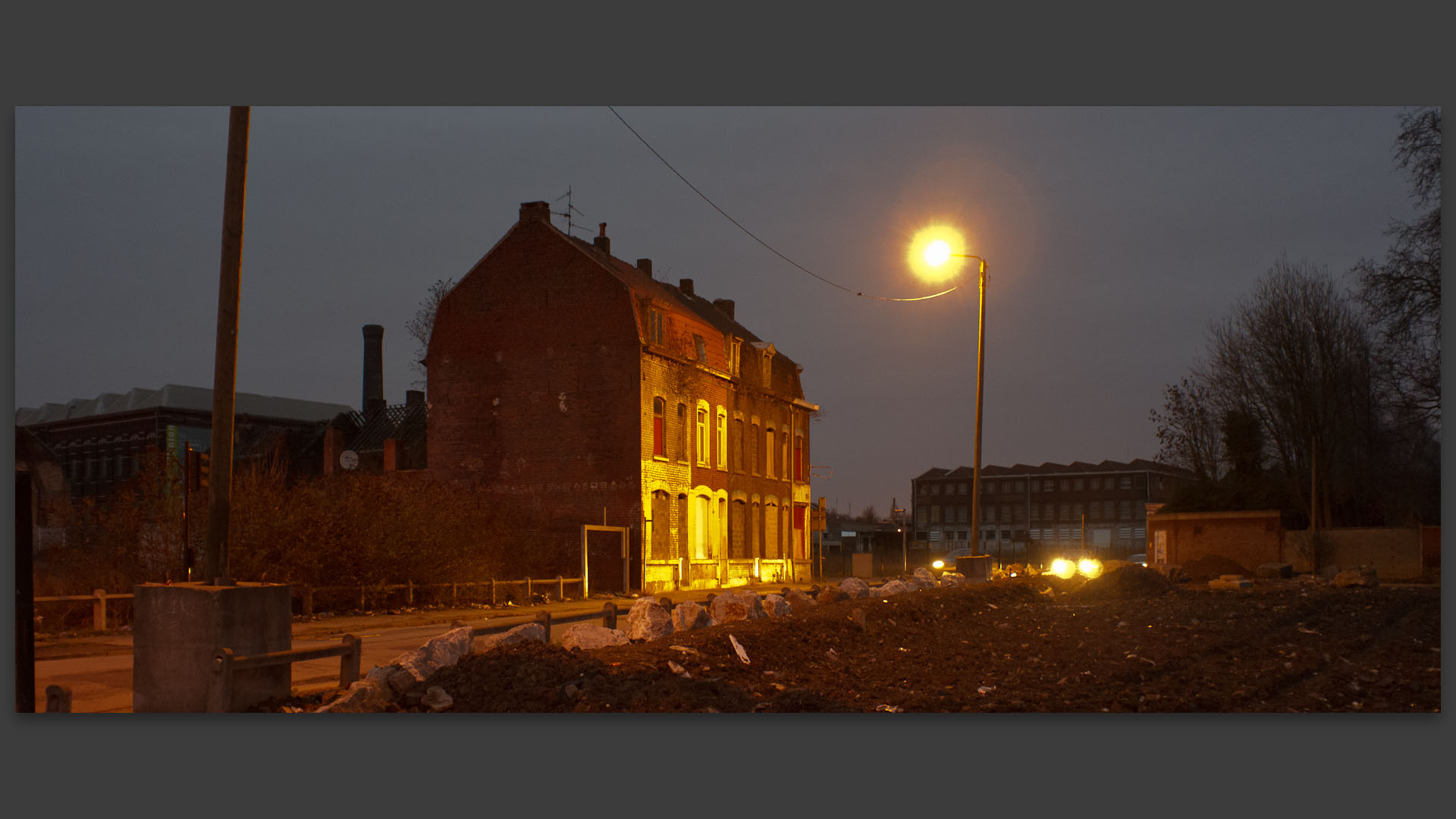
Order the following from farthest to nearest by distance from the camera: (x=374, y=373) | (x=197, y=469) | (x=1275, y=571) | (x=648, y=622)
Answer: (x=374, y=373) → (x=1275, y=571) → (x=648, y=622) → (x=197, y=469)

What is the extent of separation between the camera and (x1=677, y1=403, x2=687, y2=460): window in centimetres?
3319

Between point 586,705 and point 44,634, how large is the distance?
34.2 feet

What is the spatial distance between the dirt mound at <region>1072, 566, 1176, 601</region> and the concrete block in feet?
66.3

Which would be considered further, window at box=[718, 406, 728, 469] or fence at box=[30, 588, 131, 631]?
window at box=[718, 406, 728, 469]

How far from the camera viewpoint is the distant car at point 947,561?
35.3 meters

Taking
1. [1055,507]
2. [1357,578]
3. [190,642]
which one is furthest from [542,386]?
[1055,507]

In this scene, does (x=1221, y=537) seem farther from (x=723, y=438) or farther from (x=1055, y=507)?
(x=1055, y=507)

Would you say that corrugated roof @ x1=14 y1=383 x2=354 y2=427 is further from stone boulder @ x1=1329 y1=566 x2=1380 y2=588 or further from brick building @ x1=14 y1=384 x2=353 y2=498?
stone boulder @ x1=1329 y1=566 x2=1380 y2=588

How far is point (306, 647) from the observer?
1192cm

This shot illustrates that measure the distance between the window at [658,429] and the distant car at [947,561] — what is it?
816 centimetres

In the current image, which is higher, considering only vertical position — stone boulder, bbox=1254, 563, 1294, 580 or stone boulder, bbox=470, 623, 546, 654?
stone boulder, bbox=470, 623, 546, 654

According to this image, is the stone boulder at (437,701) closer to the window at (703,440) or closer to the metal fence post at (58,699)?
the metal fence post at (58,699)

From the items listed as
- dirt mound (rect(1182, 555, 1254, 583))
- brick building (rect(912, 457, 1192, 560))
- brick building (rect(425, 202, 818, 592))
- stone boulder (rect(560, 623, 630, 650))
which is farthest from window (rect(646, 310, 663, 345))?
brick building (rect(912, 457, 1192, 560))

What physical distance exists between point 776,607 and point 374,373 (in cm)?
2886
